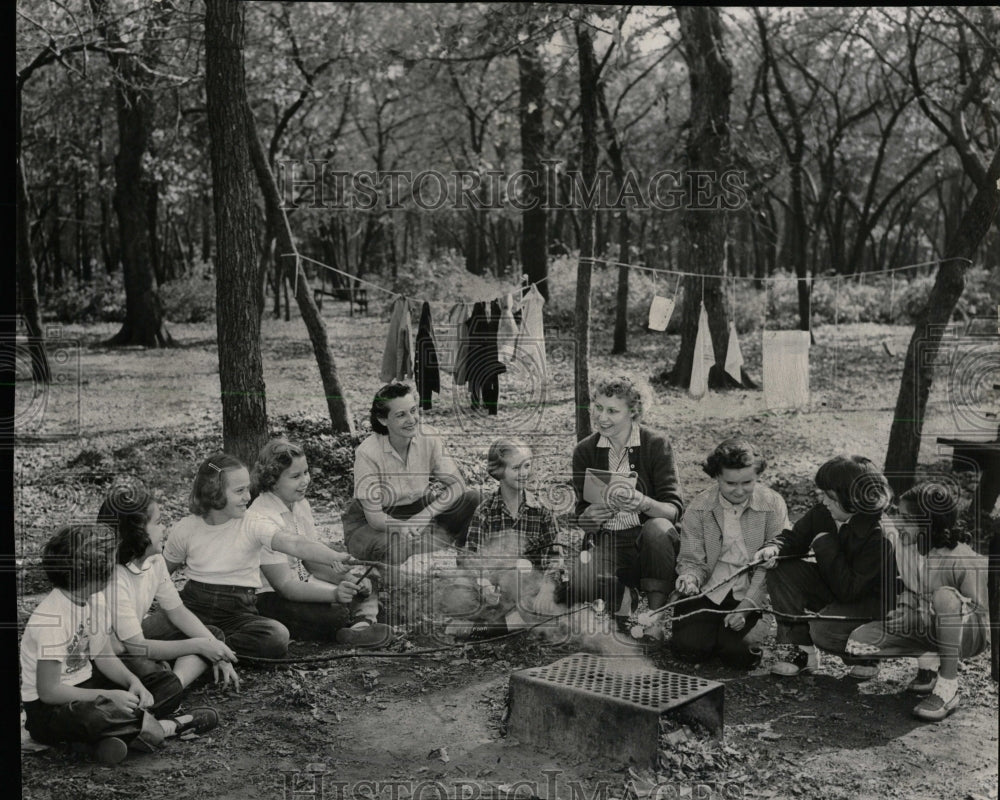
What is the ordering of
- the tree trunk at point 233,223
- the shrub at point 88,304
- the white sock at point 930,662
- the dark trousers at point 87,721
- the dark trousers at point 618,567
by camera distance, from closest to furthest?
the dark trousers at point 87,721 < the white sock at point 930,662 < the dark trousers at point 618,567 < the tree trunk at point 233,223 < the shrub at point 88,304

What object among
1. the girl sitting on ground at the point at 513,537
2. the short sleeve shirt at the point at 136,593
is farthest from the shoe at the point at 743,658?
the short sleeve shirt at the point at 136,593

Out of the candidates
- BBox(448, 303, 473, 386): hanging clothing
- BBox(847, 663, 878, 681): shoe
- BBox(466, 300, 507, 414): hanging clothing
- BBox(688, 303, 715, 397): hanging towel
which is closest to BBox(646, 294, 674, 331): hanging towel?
BBox(688, 303, 715, 397): hanging towel

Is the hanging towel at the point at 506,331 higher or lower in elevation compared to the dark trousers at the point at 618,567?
higher

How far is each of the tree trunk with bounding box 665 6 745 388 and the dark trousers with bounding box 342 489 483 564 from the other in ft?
14.2

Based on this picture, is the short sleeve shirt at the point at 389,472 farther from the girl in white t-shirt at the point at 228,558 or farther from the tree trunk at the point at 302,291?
the tree trunk at the point at 302,291

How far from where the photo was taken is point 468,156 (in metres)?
19.9

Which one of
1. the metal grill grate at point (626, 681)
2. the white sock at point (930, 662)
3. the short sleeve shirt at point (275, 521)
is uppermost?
the short sleeve shirt at point (275, 521)

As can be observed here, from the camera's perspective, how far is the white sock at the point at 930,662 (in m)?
3.95

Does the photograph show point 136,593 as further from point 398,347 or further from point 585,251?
point 585,251

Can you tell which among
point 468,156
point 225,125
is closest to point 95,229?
point 468,156

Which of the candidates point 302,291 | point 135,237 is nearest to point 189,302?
point 135,237

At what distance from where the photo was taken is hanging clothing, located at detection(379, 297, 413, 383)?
252 inches

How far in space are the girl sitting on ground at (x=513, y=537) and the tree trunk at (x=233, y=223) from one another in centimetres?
210

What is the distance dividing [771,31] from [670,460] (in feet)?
48.1
